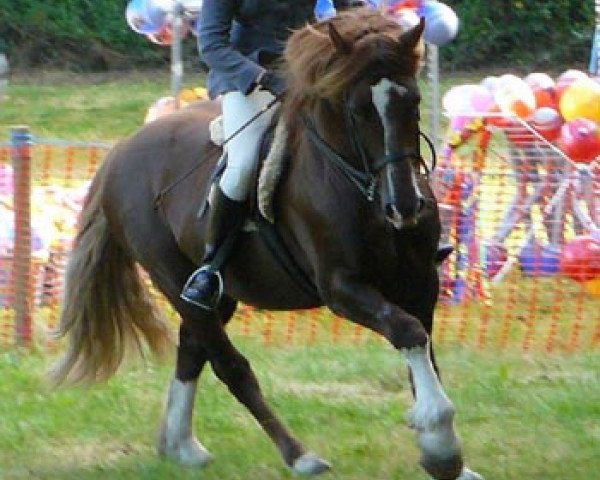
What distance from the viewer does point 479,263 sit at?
10.2 m

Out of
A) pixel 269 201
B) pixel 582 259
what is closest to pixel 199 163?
pixel 269 201

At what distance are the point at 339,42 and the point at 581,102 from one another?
5.45m

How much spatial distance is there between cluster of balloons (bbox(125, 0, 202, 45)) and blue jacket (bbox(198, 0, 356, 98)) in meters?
5.11

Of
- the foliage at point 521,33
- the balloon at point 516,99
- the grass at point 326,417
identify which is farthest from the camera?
the foliage at point 521,33

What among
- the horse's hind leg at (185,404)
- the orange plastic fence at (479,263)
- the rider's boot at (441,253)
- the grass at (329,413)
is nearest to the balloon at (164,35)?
the orange plastic fence at (479,263)

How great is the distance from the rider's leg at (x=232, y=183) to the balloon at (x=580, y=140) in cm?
448

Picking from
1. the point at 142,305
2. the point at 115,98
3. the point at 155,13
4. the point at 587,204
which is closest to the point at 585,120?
the point at 587,204

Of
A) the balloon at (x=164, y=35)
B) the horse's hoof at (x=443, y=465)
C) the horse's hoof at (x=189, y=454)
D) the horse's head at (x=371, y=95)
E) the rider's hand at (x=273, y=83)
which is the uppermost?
the horse's head at (x=371, y=95)

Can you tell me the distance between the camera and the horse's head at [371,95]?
5320 mm

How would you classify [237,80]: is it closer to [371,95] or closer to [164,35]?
[371,95]

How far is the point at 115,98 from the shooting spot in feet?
76.7

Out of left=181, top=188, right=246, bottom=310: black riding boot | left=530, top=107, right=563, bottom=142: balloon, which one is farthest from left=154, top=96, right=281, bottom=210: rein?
left=530, top=107, right=563, bottom=142: balloon

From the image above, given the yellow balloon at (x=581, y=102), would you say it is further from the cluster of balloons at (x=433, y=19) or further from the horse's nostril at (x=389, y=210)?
the horse's nostril at (x=389, y=210)

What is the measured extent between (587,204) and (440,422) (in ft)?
17.7
